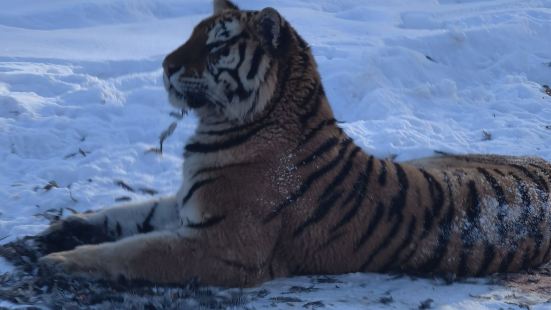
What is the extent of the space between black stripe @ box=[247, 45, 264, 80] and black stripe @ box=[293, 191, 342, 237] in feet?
2.22

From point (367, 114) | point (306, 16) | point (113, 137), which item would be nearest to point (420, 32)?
point (306, 16)

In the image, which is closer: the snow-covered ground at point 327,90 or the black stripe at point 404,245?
the black stripe at point 404,245

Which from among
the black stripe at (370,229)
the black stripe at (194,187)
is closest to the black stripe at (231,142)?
the black stripe at (194,187)

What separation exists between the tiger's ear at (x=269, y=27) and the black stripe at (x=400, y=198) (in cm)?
88

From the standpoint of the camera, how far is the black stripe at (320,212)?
3496 mm

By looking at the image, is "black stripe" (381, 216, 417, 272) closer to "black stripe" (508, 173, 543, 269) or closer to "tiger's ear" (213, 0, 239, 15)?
"black stripe" (508, 173, 543, 269)

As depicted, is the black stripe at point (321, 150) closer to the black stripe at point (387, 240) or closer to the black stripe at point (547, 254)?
the black stripe at point (387, 240)

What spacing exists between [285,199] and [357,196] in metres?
0.36

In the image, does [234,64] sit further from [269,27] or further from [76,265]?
[76,265]

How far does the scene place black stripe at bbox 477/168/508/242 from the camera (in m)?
3.69

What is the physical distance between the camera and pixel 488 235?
3.66m

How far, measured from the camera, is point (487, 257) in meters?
3.68

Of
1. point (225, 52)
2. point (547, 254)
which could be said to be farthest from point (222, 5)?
point (547, 254)

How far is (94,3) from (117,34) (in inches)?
39.5
